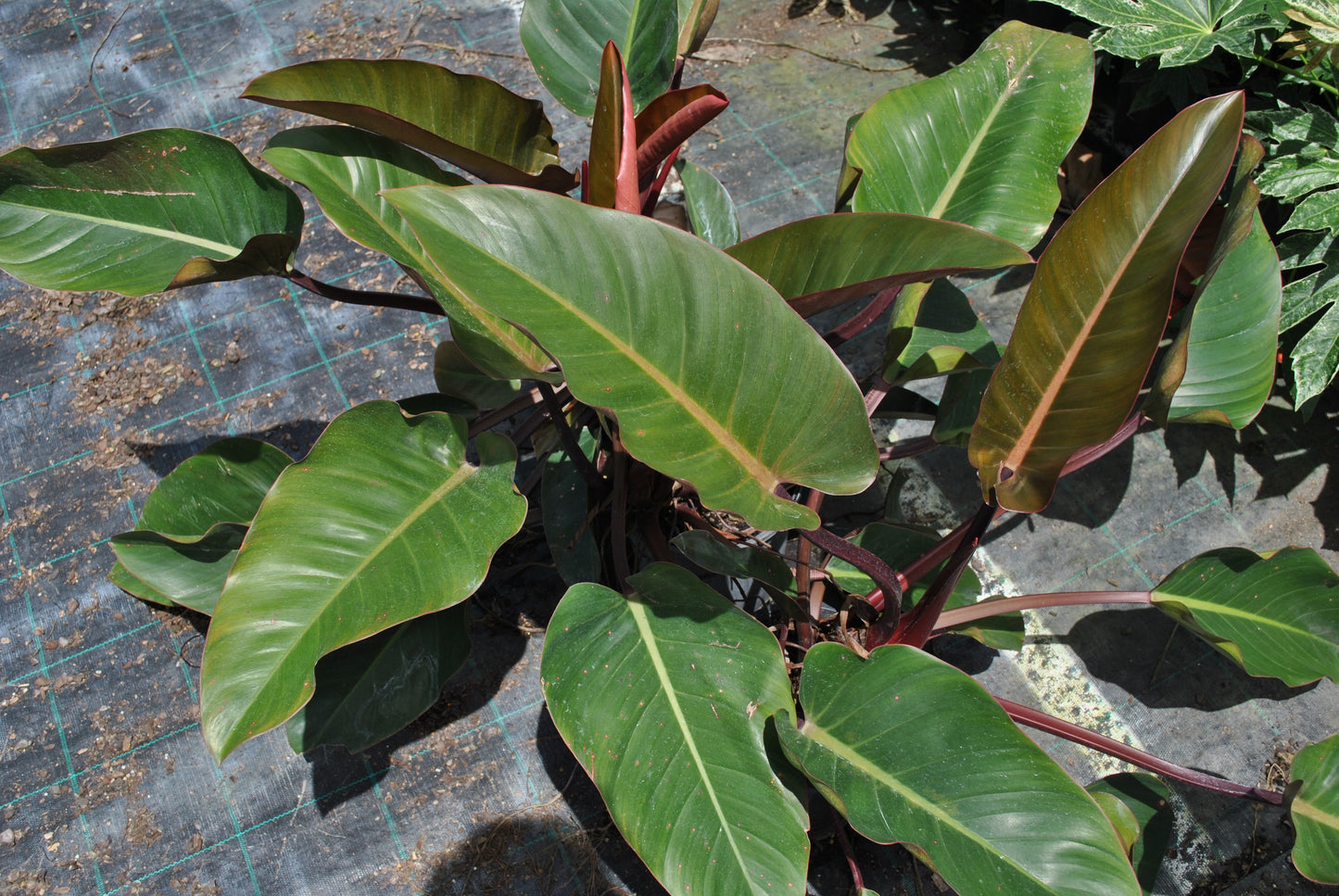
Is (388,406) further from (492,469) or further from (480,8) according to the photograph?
(480,8)

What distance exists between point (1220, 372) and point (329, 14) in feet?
8.98

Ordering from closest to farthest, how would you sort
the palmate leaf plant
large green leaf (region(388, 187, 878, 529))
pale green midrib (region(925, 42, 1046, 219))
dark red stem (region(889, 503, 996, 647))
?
large green leaf (region(388, 187, 878, 529))
dark red stem (region(889, 503, 996, 647))
pale green midrib (region(925, 42, 1046, 219))
the palmate leaf plant

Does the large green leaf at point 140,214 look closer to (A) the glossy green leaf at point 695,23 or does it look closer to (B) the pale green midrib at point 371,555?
(B) the pale green midrib at point 371,555

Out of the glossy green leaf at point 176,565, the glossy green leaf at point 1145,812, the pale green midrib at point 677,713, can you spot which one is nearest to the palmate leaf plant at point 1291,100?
the glossy green leaf at point 1145,812

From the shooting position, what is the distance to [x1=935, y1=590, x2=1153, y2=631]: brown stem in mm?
1522

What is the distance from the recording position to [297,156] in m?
1.28

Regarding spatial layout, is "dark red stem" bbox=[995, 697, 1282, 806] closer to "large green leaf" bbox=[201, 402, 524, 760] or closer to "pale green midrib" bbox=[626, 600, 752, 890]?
"pale green midrib" bbox=[626, 600, 752, 890]

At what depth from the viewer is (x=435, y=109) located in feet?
4.29

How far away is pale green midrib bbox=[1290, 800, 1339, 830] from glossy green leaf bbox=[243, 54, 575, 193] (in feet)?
4.84

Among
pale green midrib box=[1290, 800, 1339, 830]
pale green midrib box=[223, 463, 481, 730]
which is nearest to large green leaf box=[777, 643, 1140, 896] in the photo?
pale green midrib box=[1290, 800, 1339, 830]

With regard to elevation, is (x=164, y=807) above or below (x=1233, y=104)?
below

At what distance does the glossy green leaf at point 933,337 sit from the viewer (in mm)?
1500

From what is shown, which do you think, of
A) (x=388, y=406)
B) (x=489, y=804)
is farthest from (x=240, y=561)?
(x=489, y=804)

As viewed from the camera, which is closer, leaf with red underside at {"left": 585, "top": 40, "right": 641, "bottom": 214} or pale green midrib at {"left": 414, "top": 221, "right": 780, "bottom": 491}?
pale green midrib at {"left": 414, "top": 221, "right": 780, "bottom": 491}
